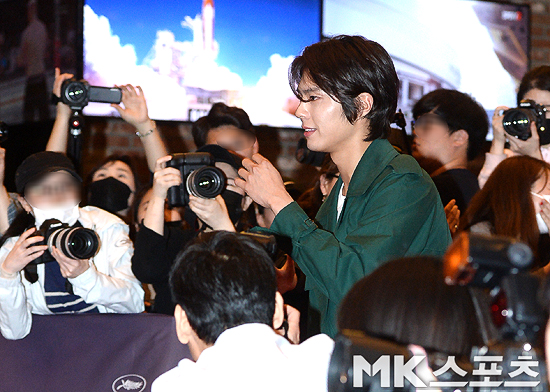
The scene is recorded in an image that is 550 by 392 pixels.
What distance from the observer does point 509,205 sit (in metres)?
2.12

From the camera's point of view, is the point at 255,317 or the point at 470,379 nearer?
the point at 470,379

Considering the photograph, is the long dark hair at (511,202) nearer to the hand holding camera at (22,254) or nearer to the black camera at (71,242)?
the black camera at (71,242)

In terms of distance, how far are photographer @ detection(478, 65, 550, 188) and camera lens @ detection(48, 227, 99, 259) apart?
5.09 ft

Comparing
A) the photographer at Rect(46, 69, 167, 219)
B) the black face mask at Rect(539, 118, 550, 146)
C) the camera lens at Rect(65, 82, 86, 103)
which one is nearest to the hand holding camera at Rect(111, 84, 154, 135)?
the photographer at Rect(46, 69, 167, 219)

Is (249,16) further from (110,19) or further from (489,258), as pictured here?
(489,258)

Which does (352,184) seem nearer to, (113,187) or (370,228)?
(370,228)

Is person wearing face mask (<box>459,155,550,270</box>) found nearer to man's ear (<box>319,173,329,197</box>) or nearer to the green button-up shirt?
man's ear (<box>319,173,329,197</box>)

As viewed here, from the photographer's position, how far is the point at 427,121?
102 inches

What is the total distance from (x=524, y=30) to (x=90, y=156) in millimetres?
2895

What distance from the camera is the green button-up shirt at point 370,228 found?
129cm

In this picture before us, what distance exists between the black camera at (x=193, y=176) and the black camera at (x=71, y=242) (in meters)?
0.27

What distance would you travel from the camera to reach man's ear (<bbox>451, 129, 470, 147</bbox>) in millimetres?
2547

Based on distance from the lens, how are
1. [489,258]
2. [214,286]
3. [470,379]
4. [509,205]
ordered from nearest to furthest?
1. [489,258]
2. [470,379]
3. [214,286]
4. [509,205]

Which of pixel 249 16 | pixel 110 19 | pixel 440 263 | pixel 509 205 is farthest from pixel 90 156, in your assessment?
pixel 440 263
